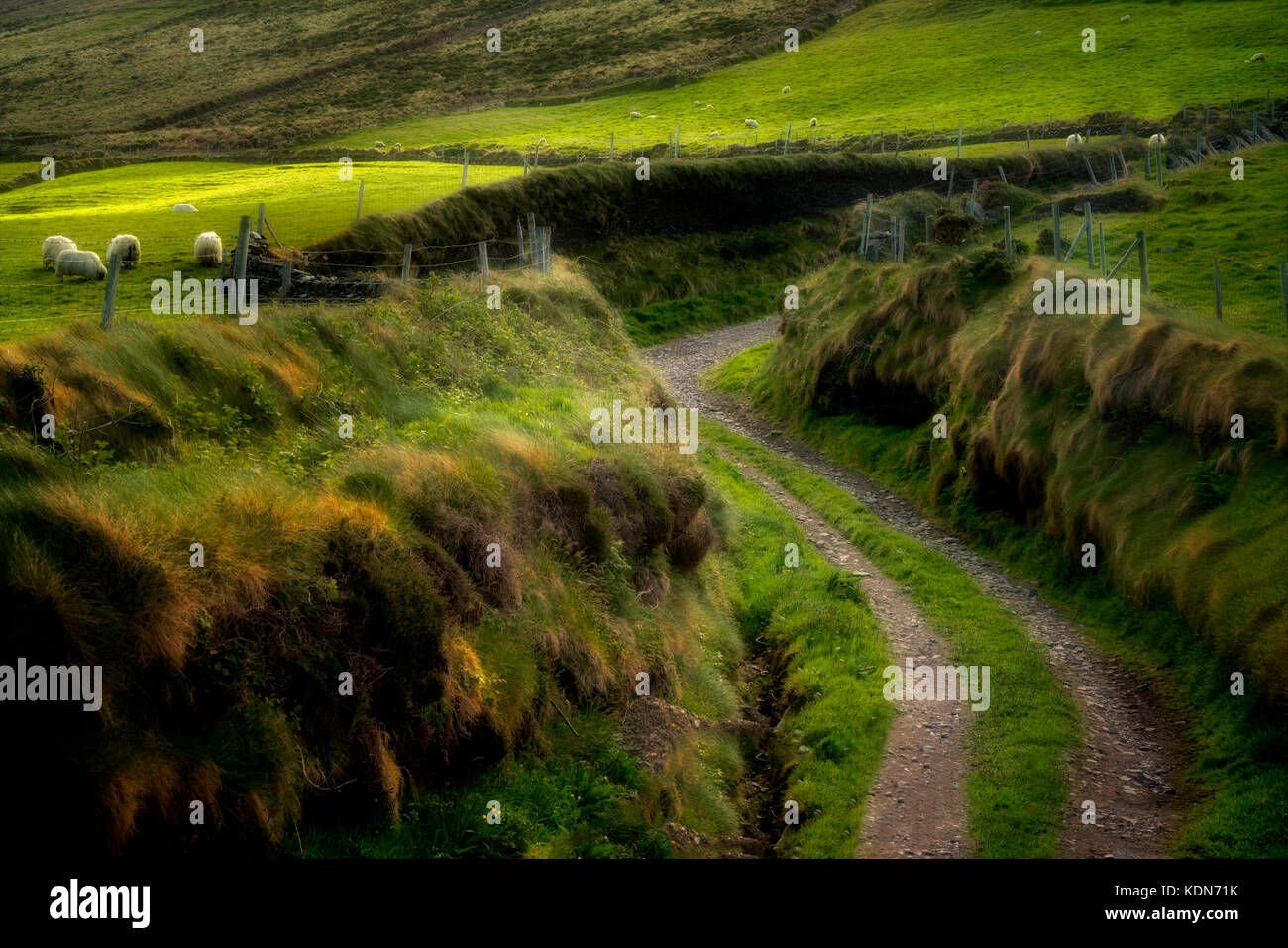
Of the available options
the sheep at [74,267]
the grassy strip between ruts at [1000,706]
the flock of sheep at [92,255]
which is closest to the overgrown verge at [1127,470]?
the grassy strip between ruts at [1000,706]

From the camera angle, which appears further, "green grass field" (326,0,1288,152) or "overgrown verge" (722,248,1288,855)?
"green grass field" (326,0,1288,152)

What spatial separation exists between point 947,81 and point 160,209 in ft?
190

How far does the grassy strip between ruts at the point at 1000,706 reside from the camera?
1311 centimetres

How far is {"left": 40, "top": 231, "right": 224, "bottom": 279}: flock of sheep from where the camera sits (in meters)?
23.0

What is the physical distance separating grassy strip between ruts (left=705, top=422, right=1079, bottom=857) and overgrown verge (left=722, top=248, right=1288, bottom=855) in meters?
1.48

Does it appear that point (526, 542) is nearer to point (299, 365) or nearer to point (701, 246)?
point (299, 365)

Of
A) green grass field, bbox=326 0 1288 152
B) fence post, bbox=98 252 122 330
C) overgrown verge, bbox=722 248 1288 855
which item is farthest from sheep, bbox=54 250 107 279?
green grass field, bbox=326 0 1288 152

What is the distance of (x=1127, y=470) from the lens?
66.5ft

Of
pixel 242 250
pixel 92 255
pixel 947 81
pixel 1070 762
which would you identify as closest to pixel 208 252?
pixel 92 255

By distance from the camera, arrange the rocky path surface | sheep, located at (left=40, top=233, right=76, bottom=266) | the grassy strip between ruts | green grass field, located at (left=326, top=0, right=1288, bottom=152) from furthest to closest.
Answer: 1. green grass field, located at (left=326, top=0, right=1288, bottom=152)
2. sheep, located at (left=40, top=233, right=76, bottom=266)
3. the grassy strip between ruts
4. the rocky path surface

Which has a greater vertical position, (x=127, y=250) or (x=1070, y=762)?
(x=127, y=250)

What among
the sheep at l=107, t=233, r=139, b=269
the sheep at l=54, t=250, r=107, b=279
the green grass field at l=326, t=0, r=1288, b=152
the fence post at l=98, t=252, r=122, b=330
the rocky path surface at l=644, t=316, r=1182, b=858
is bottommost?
the rocky path surface at l=644, t=316, r=1182, b=858

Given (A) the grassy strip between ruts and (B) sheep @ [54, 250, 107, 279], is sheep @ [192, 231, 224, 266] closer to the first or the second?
(B) sheep @ [54, 250, 107, 279]

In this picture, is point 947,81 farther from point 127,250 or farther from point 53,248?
point 53,248
